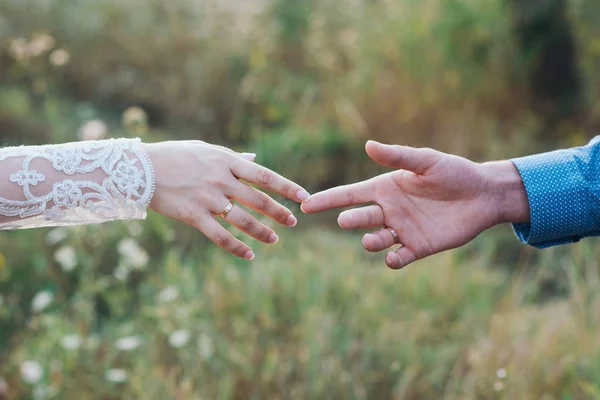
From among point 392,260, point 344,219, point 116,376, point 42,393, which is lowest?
point 42,393

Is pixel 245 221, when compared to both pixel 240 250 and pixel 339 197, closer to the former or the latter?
pixel 240 250

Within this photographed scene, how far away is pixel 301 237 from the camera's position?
155 inches

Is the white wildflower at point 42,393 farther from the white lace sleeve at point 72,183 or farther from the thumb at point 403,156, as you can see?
the thumb at point 403,156

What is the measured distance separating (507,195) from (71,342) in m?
1.60

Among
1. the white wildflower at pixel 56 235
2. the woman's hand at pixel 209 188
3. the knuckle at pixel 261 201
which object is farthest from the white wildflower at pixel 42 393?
the knuckle at pixel 261 201

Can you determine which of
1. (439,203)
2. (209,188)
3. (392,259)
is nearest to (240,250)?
(209,188)

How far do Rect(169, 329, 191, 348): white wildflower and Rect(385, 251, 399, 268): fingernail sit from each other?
38.0 inches

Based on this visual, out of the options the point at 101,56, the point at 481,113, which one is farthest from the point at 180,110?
the point at 481,113

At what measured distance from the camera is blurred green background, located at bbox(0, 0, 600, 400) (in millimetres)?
2553

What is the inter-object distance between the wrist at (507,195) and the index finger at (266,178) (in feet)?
1.97

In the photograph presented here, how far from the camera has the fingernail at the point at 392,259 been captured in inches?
71.9

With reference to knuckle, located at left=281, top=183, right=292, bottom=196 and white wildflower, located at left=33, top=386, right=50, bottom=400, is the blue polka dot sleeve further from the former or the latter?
white wildflower, located at left=33, top=386, right=50, bottom=400

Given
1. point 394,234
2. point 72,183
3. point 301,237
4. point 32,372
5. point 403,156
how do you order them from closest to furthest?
point 72,183, point 403,156, point 394,234, point 32,372, point 301,237

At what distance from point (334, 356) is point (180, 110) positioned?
3775mm
